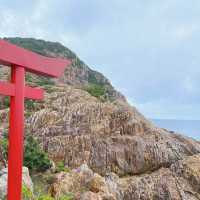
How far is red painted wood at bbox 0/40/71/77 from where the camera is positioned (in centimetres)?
496

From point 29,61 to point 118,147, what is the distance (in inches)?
495

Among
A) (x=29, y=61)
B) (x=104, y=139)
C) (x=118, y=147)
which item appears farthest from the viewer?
(x=104, y=139)

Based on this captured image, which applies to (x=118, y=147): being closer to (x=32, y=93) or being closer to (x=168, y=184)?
(x=168, y=184)

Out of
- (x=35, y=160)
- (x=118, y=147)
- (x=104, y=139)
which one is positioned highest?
(x=104, y=139)

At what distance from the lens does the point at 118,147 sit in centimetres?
1764

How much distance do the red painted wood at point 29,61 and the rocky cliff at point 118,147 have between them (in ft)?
29.2

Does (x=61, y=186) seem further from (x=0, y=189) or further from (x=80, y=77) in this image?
(x=80, y=77)

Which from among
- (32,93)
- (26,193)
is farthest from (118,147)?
(32,93)

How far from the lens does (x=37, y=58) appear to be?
561 centimetres

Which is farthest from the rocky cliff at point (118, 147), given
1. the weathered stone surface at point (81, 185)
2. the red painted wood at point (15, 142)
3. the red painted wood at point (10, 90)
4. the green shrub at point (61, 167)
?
the red painted wood at point (15, 142)

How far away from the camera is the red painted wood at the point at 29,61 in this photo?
4.96m

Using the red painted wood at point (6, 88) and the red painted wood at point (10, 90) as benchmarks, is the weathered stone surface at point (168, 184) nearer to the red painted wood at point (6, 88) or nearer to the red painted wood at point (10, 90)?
the red painted wood at point (10, 90)

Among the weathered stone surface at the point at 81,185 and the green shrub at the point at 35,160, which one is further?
the green shrub at the point at 35,160

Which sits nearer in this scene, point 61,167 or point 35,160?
point 35,160
